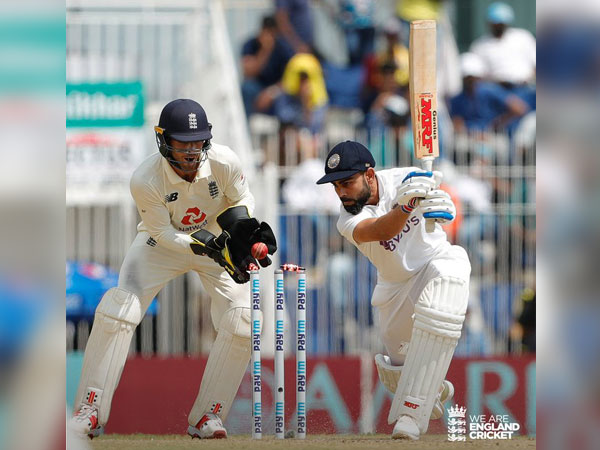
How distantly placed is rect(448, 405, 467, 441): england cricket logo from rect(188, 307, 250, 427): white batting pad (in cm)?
115

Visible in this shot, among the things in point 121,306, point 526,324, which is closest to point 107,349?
point 121,306

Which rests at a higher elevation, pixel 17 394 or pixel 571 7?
pixel 571 7

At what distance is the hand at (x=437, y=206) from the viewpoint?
485cm

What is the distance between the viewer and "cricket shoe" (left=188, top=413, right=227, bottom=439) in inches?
222

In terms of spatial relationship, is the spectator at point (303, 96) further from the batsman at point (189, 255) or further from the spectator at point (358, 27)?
the batsman at point (189, 255)

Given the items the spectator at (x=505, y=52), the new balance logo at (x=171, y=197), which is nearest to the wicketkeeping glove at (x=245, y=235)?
the new balance logo at (x=171, y=197)

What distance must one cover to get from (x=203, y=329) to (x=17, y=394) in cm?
621

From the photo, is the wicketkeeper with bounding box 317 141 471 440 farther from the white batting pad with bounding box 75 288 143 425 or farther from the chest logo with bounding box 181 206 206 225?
the white batting pad with bounding box 75 288 143 425


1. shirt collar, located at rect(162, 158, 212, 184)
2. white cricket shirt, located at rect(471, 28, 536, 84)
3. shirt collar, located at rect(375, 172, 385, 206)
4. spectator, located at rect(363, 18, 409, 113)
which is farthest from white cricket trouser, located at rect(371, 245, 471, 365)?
white cricket shirt, located at rect(471, 28, 536, 84)

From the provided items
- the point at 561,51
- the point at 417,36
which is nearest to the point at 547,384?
the point at 561,51

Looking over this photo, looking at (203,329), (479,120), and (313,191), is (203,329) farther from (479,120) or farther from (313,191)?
(479,120)

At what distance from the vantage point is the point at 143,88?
9.45 m

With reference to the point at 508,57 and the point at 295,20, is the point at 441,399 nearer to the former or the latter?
the point at 508,57

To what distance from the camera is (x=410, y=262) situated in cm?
562
